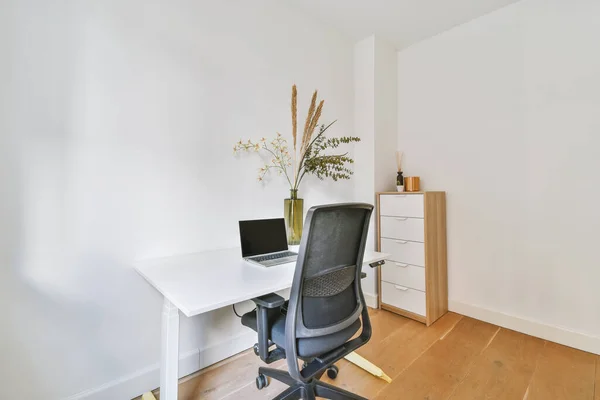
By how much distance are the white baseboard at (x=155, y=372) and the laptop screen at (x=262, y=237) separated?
0.65m

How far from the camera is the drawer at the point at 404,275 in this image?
2139 mm

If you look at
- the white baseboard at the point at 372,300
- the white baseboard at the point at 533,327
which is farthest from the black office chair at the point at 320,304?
the white baseboard at the point at 533,327

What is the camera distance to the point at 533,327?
1925 millimetres

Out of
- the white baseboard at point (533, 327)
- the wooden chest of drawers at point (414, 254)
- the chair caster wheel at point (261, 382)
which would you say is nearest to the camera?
the chair caster wheel at point (261, 382)

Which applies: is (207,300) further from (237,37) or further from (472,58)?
(472,58)

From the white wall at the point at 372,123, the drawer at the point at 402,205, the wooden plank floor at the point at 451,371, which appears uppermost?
the white wall at the point at 372,123

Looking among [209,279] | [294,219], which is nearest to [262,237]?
[294,219]

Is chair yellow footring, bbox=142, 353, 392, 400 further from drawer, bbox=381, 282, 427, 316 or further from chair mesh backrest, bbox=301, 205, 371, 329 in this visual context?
drawer, bbox=381, 282, 427, 316

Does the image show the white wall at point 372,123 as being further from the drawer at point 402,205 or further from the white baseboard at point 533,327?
the white baseboard at point 533,327

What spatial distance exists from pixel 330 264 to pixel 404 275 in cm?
149

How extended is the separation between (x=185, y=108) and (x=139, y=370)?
146cm

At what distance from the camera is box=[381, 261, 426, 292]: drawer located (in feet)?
7.02

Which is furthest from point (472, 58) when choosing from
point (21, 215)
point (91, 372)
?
point (91, 372)

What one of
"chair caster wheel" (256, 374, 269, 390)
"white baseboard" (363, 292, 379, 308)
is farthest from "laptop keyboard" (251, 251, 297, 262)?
"white baseboard" (363, 292, 379, 308)
